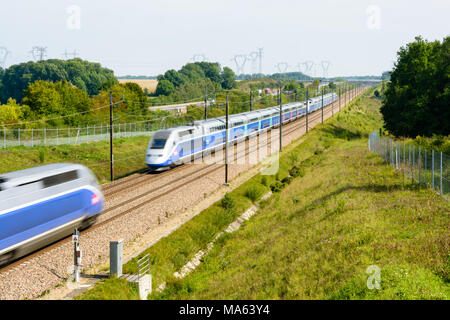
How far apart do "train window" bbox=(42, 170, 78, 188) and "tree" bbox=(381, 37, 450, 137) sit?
35.8 m

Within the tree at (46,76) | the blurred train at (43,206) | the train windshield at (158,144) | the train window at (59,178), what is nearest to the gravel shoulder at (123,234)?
the blurred train at (43,206)

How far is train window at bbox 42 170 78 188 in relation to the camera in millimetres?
16909

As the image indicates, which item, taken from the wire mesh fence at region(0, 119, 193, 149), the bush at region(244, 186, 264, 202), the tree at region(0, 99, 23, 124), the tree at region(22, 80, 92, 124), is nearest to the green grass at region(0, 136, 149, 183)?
the wire mesh fence at region(0, 119, 193, 149)

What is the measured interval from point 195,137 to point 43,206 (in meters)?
23.6

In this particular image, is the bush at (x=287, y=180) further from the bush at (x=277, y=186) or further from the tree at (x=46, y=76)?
the tree at (x=46, y=76)

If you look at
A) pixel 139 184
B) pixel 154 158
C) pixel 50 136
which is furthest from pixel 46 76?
pixel 139 184

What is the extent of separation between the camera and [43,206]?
53.7 feet

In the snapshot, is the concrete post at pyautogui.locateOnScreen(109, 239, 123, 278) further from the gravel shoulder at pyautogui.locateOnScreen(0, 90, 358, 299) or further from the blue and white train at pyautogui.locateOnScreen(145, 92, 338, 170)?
the blue and white train at pyautogui.locateOnScreen(145, 92, 338, 170)

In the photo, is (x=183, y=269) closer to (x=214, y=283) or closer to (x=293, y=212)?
(x=214, y=283)

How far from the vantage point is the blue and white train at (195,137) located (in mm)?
34562

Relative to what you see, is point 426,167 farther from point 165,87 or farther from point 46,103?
point 165,87

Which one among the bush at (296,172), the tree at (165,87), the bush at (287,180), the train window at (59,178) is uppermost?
the tree at (165,87)

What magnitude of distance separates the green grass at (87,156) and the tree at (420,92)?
29818 millimetres

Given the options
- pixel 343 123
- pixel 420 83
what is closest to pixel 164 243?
pixel 420 83
